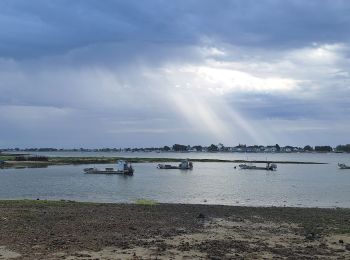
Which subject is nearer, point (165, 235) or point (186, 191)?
point (165, 235)

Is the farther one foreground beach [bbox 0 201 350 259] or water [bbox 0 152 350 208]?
water [bbox 0 152 350 208]

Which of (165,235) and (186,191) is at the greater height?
(165,235)

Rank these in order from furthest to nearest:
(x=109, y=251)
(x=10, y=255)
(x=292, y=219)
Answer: (x=292, y=219), (x=109, y=251), (x=10, y=255)

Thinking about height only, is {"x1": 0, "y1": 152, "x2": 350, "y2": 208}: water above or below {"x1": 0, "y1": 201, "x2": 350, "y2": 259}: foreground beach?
below

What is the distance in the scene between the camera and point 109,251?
49.0ft

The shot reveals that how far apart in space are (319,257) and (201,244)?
4074 millimetres

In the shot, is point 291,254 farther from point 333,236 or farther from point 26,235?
point 26,235

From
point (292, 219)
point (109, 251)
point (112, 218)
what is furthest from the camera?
point (292, 219)

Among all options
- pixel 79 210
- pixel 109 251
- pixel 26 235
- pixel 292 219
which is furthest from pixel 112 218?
pixel 292 219

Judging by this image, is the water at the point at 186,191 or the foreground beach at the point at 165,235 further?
the water at the point at 186,191

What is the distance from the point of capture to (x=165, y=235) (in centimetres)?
1836

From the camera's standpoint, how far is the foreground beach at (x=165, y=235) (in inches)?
584

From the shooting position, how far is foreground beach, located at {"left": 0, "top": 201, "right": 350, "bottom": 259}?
14.8 m

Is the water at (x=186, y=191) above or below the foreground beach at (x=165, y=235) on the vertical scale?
below
